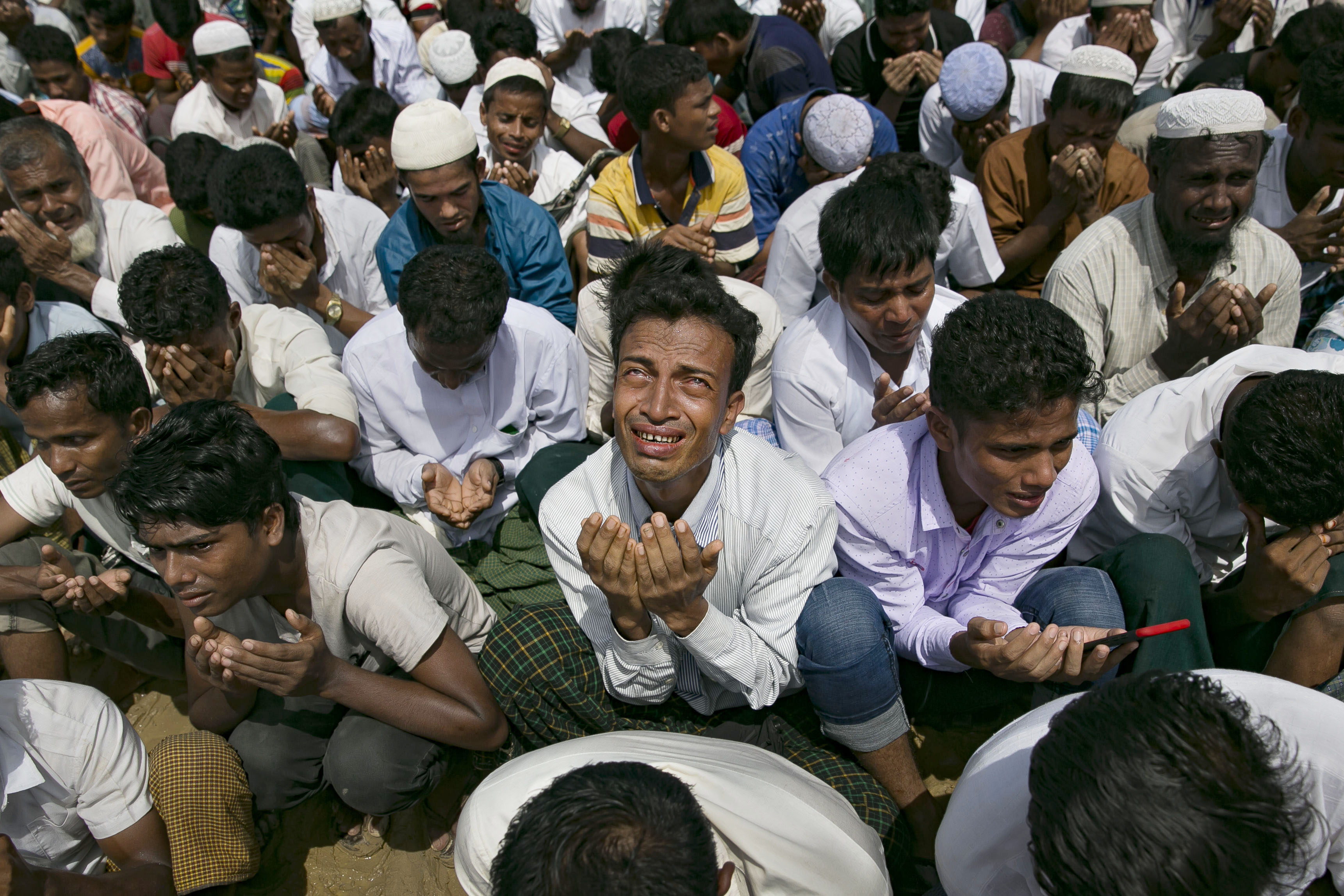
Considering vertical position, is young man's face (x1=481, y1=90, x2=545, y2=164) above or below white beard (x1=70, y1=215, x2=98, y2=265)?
above

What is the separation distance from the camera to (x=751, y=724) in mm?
2797

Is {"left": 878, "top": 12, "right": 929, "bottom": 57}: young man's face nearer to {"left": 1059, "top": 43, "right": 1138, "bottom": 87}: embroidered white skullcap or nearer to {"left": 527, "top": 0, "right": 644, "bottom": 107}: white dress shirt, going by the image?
{"left": 1059, "top": 43, "right": 1138, "bottom": 87}: embroidered white skullcap

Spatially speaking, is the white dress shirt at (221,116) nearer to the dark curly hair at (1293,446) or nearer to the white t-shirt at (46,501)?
the white t-shirt at (46,501)

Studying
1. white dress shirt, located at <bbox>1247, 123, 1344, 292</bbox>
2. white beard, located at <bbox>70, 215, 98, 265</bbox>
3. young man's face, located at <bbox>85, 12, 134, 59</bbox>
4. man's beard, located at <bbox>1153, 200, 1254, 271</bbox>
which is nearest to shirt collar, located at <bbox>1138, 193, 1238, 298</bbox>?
man's beard, located at <bbox>1153, 200, 1254, 271</bbox>

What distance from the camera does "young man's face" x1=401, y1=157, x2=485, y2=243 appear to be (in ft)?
13.6

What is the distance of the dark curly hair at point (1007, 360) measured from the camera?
241 cm

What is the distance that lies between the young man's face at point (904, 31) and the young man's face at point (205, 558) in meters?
4.96

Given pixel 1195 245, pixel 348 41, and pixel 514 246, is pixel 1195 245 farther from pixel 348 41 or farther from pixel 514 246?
pixel 348 41

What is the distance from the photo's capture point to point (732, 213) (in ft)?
15.3

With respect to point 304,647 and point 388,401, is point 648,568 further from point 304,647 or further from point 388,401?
point 388,401

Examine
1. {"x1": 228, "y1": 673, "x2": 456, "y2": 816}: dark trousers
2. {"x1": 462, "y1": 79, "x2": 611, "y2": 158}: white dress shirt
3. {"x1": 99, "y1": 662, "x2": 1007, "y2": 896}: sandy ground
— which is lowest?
{"x1": 99, "y1": 662, "x2": 1007, "y2": 896}: sandy ground

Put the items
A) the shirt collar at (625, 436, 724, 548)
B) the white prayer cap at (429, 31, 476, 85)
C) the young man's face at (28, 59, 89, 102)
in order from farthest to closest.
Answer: the young man's face at (28, 59, 89, 102) < the white prayer cap at (429, 31, 476, 85) < the shirt collar at (625, 436, 724, 548)

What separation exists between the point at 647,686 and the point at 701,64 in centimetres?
333

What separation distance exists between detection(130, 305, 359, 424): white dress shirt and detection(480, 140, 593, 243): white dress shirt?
168cm
